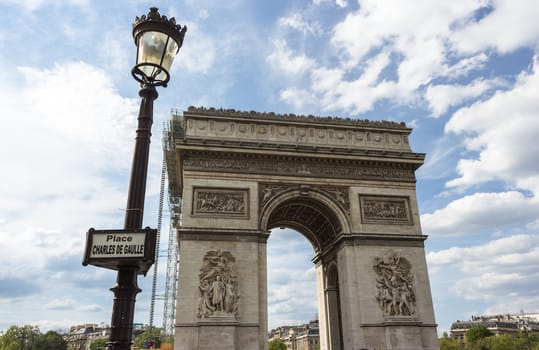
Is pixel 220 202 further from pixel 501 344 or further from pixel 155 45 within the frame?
pixel 501 344

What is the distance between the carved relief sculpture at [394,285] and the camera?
20.3m

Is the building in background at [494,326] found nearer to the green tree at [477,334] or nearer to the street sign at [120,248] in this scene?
the green tree at [477,334]

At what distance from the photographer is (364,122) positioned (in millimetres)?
24328

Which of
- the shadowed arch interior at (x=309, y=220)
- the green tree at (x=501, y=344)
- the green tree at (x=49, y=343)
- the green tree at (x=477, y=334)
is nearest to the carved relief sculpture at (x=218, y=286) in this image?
the shadowed arch interior at (x=309, y=220)

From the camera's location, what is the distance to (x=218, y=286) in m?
19.1

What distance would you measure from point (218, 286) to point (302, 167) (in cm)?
752

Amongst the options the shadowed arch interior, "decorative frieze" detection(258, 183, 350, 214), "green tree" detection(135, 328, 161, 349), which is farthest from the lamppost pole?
"green tree" detection(135, 328, 161, 349)

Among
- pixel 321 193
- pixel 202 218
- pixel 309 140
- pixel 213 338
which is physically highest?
pixel 309 140

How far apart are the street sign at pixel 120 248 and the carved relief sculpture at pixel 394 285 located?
17.8 meters

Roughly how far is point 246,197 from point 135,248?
1681 centimetres

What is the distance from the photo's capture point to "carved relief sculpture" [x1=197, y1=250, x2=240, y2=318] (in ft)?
61.6

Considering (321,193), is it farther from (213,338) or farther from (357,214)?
(213,338)

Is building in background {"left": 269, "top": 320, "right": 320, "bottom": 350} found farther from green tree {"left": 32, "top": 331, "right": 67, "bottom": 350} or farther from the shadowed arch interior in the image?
the shadowed arch interior

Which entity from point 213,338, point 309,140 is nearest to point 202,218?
point 213,338
